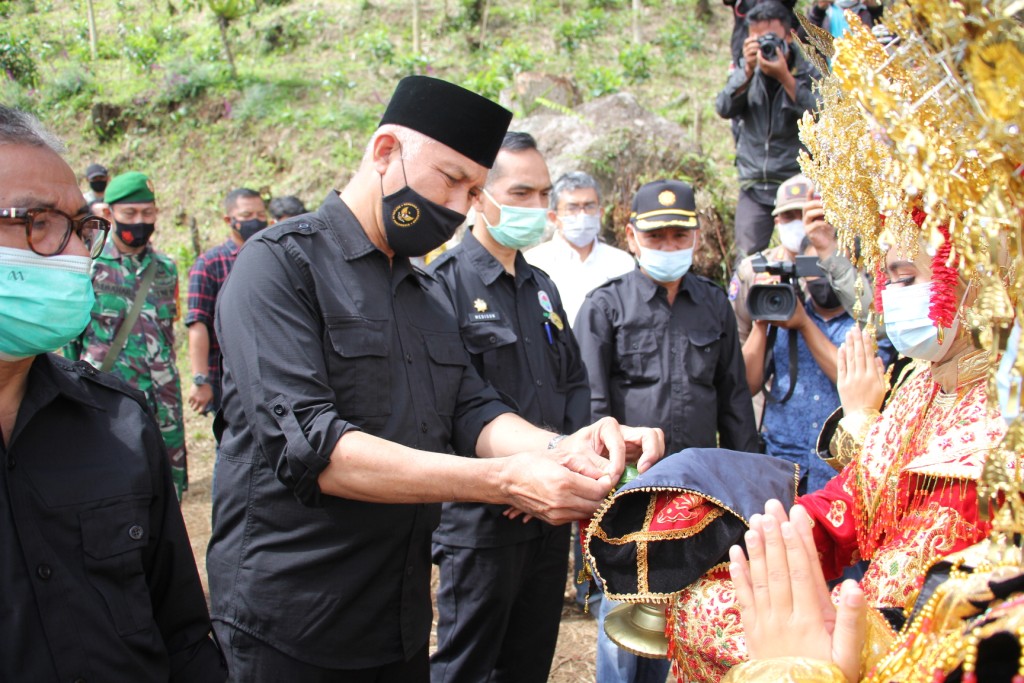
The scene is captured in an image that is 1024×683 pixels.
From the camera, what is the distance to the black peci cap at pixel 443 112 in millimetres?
2346

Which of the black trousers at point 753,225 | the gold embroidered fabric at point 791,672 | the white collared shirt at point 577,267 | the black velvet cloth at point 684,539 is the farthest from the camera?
the black trousers at point 753,225

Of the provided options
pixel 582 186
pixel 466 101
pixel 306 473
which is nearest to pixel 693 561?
pixel 306 473

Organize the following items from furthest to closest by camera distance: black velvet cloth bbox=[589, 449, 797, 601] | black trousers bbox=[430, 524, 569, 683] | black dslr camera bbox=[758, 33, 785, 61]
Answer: black dslr camera bbox=[758, 33, 785, 61] → black trousers bbox=[430, 524, 569, 683] → black velvet cloth bbox=[589, 449, 797, 601]

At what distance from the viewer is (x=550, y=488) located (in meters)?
1.98

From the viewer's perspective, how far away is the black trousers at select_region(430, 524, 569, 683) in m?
3.01

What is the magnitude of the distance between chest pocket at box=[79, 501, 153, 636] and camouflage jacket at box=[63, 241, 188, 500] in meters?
3.09

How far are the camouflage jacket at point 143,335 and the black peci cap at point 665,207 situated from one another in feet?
9.80

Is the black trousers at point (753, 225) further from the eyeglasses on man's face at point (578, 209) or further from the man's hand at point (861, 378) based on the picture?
the man's hand at point (861, 378)

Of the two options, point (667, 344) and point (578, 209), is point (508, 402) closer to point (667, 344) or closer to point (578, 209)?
point (667, 344)

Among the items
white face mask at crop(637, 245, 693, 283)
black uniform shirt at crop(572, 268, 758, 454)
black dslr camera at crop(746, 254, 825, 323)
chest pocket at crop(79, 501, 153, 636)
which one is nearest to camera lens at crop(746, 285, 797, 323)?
black dslr camera at crop(746, 254, 825, 323)

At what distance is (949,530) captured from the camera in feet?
5.61

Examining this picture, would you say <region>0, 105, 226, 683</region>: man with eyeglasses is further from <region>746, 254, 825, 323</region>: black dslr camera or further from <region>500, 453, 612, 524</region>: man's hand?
<region>746, 254, 825, 323</region>: black dslr camera

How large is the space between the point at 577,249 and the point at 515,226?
1.71 metres

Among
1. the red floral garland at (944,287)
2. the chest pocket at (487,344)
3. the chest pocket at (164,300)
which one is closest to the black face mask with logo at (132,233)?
the chest pocket at (164,300)
